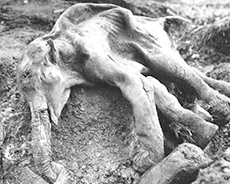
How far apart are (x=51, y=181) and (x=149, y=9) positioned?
129 inches

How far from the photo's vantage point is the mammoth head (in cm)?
257

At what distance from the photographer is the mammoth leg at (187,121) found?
2.53 metres

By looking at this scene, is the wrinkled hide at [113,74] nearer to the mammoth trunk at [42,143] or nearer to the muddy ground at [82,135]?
the mammoth trunk at [42,143]

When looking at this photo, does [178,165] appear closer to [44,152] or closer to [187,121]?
[187,121]

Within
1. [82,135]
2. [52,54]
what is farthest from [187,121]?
[52,54]

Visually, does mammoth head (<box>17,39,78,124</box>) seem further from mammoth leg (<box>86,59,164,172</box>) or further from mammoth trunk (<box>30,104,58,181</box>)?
mammoth leg (<box>86,59,164,172</box>)

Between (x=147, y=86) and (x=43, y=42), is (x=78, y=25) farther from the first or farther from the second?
(x=147, y=86)

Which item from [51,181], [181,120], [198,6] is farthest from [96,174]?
[198,6]

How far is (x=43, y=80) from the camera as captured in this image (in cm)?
260

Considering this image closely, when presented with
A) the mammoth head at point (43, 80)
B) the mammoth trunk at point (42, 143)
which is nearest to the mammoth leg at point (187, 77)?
the mammoth head at point (43, 80)

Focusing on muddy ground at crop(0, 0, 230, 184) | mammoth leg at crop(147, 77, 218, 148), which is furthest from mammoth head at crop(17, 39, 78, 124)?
mammoth leg at crop(147, 77, 218, 148)

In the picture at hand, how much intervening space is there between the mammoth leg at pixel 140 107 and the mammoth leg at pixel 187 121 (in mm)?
112

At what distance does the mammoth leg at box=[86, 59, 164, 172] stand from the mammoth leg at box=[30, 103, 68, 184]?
1.72ft

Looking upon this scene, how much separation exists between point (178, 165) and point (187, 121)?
44 cm
